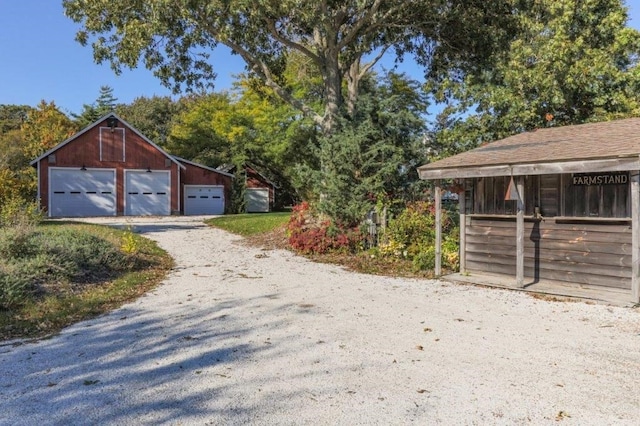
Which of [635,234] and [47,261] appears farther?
[47,261]

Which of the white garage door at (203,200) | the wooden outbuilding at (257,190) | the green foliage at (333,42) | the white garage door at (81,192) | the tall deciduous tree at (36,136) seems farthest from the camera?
the tall deciduous tree at (36,136)

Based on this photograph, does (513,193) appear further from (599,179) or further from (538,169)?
(599,179)

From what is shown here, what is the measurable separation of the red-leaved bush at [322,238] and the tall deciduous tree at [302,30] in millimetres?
3471

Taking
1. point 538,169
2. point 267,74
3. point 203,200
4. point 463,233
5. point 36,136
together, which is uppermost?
point 36,136

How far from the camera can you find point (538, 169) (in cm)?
737

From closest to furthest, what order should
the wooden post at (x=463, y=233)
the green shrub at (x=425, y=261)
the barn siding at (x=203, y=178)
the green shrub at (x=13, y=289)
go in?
1. the green shrub at (x=13, y=289)
2. the wooden post at (x=463, y=233)
3. the green shrub at (x=425, y=261)
4. the barn siding at (x=203, y=178)

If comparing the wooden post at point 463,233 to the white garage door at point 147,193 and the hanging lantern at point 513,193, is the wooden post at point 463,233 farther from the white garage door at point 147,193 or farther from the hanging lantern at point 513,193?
the white garage door at point 147,193

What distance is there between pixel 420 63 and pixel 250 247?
31.2ft

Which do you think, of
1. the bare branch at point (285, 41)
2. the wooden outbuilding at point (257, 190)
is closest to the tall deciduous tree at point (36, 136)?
the wooden outbuilding at point (257, 190)

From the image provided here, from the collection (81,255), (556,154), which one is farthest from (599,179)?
(81,255)

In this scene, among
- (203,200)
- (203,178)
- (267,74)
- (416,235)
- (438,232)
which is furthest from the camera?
(203,200)

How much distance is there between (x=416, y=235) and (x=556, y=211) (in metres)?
3.31

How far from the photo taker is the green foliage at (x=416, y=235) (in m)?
10.2

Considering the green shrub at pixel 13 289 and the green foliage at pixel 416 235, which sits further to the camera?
the green foliage at pixel 416 235
